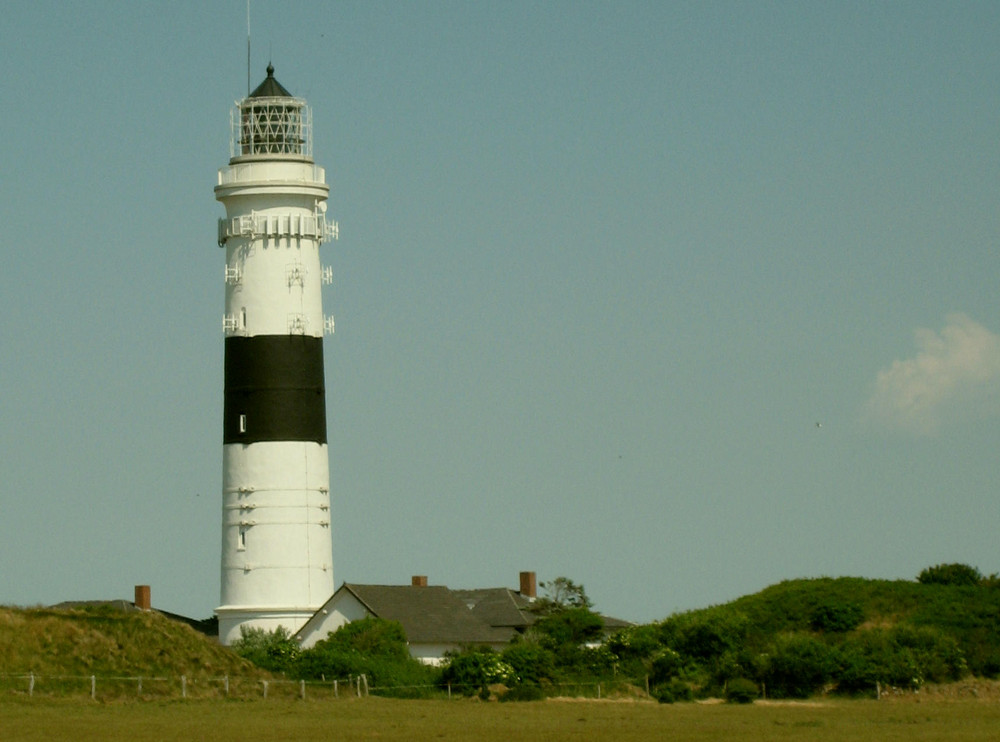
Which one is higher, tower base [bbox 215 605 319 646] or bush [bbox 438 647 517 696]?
tower base [bbox 215 605 319 646]

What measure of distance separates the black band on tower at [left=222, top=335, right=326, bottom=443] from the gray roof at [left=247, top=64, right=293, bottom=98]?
8.90 metres

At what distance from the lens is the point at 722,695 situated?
71312mm

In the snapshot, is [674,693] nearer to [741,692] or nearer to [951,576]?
[741,692]

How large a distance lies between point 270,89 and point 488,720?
30.4 meters

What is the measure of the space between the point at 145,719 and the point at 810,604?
1241 inches

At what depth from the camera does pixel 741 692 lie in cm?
6969

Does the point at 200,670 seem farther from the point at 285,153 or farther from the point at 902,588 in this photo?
the point at 902,588

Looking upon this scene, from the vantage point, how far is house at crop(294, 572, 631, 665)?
8131 centimetres

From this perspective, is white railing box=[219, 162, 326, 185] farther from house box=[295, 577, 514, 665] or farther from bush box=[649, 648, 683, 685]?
bush box=[649, 648, 683, 685]

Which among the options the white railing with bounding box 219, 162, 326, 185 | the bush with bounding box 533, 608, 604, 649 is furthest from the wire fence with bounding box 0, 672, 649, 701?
the white railing with bounding box 219, 162, 326, 185

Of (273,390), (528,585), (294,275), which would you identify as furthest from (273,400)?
(528,585)

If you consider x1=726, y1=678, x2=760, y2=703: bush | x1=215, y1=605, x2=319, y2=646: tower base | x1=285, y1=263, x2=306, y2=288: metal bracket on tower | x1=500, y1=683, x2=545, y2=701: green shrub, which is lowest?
x1=726, y1=678, x2=760, y2=703: bush

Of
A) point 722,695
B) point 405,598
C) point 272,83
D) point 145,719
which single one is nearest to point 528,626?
point 405,598

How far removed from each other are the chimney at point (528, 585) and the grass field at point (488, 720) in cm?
3150
